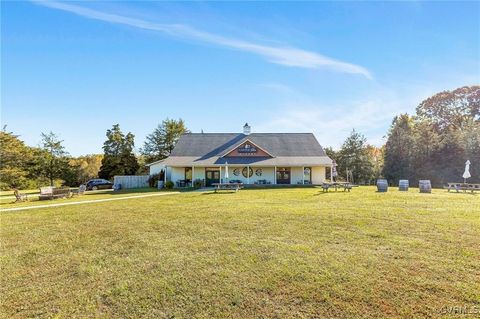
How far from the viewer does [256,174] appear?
27.9m

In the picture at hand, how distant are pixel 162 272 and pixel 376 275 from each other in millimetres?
3832

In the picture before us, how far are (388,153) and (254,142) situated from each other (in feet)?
60.4

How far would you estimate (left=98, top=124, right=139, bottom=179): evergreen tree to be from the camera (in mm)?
39766

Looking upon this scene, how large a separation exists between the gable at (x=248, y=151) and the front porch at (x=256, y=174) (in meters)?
1.51

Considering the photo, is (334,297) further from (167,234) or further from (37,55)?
(37,55)

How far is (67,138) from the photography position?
132ft

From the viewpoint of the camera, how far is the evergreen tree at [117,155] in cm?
3977

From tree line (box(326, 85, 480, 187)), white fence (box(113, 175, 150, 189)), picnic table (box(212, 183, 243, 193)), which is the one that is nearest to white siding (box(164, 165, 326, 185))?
white fence (box(113, 175, 150, 189))

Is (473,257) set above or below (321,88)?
below

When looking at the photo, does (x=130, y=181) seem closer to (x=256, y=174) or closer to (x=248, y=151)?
(x=248, y=151)

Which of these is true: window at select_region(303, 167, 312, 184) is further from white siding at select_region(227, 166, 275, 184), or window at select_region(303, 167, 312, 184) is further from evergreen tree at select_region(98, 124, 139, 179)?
evergreen tree at select_region(98, 124, 139, 179)

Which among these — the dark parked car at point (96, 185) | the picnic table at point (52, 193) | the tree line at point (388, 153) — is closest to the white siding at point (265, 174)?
the dark parked car at point (96, 185)

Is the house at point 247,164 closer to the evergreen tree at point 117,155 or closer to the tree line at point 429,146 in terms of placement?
Result: the tree line at point 429,146

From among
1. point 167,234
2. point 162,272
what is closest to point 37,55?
point 167,234
